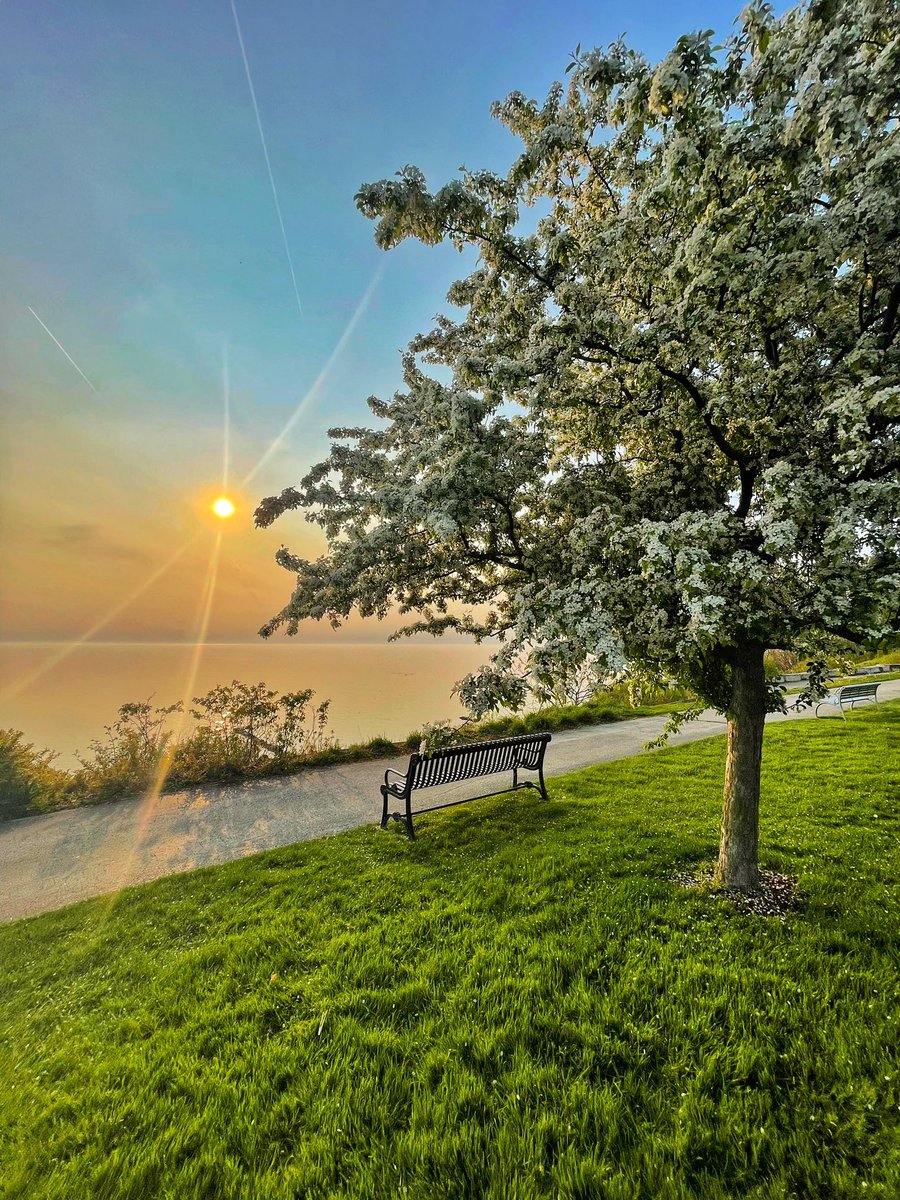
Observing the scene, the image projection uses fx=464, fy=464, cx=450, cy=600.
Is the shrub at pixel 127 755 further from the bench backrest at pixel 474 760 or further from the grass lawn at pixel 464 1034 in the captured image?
the bench backrest at pixel 474 760

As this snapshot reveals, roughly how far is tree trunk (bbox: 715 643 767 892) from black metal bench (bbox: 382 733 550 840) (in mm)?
3308

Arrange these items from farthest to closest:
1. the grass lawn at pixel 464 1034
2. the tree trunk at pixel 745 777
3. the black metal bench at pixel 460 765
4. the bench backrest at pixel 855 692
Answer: the bench backrest at pixel 855 692, the black metal bench at pixel 460 765, the tree trunk at pixel 745 777, the grass lawn at pixel 464 1034

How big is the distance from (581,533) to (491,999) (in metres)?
3.61

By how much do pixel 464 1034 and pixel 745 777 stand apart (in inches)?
135

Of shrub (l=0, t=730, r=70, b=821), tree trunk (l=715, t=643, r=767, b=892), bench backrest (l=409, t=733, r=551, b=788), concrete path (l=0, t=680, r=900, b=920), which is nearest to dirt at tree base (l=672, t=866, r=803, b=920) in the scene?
tree trunk (l=715, t=643, r=767, b=892)

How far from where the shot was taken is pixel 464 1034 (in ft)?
9.84

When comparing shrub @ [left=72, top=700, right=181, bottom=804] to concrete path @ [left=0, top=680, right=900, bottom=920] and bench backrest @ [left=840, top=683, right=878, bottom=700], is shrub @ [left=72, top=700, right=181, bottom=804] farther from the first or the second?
bench backrest @ [left=840, top=683, right=878, bottom=700]

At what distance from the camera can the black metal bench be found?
6.68 metres

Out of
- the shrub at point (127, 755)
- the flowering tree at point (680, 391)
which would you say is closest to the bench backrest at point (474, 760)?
the flowering tree at point (680, 391)

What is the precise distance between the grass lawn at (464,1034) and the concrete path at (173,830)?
0.91 m

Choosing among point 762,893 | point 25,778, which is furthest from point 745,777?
point 25,778

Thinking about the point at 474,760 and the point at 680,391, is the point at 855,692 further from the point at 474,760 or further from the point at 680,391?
the point at 680,391

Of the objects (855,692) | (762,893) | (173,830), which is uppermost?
(855,692)

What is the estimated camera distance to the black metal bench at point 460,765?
668cm
